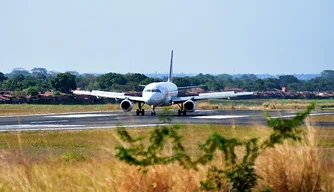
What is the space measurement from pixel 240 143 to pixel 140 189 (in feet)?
6.58

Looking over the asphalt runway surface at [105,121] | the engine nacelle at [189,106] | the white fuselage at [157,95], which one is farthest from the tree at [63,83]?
the asphalt runway surface at [105,121]

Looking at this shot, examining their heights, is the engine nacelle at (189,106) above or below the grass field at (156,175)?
below

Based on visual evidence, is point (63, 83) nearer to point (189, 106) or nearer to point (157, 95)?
point (189, 106)

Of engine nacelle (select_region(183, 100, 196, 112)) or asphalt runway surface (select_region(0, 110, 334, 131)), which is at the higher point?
engine nacelle (select_region(183, 100, 196, 112))

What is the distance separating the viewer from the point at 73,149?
28.2 metres

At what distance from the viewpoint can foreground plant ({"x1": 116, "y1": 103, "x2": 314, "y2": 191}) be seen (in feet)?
43.5

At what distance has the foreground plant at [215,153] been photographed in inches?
Result: 523

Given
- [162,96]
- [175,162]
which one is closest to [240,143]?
[175,162]

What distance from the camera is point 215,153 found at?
46.3ft

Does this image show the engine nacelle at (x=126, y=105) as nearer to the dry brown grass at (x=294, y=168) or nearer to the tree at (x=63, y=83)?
the dry brown grass at (x=294, y=168)

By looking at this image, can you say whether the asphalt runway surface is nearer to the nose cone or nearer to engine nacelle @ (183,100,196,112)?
the nose cone

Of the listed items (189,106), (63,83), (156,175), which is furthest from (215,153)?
(63,83)

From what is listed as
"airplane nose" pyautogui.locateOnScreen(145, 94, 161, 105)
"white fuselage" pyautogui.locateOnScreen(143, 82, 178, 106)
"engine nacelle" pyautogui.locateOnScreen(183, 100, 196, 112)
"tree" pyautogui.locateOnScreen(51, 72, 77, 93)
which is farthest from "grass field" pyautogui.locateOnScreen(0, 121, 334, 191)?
"tree" pyautogui.locateOnScreen(51, 72, 77, 93)

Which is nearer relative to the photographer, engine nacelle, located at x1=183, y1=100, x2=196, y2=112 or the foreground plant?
the foreground plant
